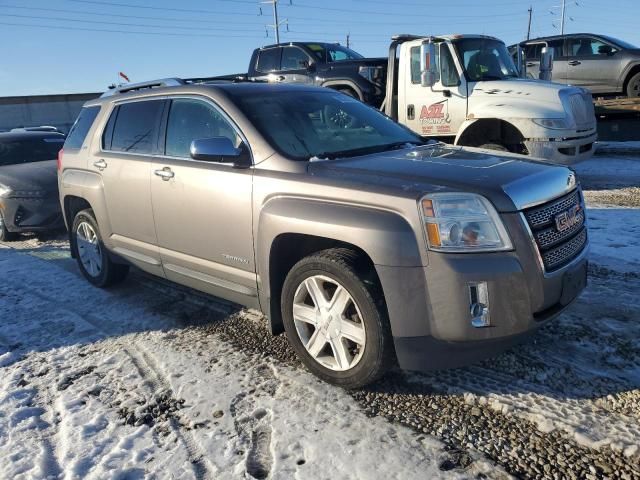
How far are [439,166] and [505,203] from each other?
0.55 m

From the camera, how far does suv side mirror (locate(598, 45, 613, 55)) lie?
1245cm

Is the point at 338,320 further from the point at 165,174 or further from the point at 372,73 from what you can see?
the point at 372,73

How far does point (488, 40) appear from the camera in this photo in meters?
8.90

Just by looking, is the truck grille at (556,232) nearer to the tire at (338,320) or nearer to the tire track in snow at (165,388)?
the tire at (338,320)

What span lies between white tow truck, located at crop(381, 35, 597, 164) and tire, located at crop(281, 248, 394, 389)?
594cm

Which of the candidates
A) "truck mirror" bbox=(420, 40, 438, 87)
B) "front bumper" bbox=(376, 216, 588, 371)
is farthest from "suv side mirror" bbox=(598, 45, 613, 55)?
"front bumper" bbox=(376, 216, 588, 371)

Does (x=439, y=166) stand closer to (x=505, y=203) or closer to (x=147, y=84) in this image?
(x=505, y=203)

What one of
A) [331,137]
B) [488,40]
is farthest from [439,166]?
[488,40]

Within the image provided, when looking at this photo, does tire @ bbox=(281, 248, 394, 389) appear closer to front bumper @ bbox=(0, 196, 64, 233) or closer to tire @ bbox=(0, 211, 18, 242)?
front bumper @ bbox=(0, 196, 64, 233)

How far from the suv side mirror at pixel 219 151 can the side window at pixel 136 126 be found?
3.42 ft

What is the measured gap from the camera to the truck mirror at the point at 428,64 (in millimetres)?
8312

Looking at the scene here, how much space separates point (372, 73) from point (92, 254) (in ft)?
24.4

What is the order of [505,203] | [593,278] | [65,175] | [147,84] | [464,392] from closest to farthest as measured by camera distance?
[505,203] → [464,392] → [593,278] → [147,84] → [65,175]

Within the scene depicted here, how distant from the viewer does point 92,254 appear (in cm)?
524
